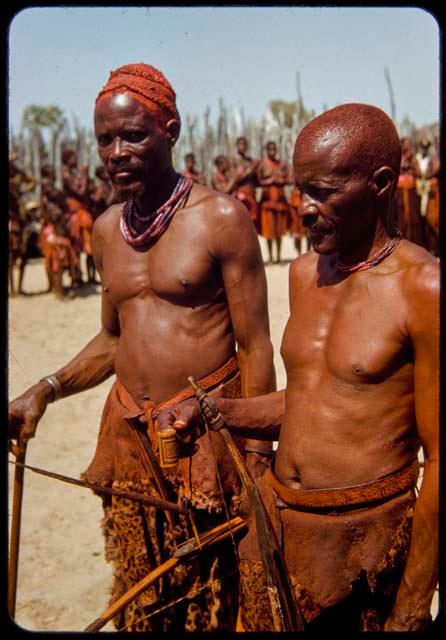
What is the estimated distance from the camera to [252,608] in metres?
2.55

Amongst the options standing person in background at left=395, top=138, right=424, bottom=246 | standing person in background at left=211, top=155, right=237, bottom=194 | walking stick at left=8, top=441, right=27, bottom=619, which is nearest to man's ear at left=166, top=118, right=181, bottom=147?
walking stick at left=8, top=441, right=27, bottom=619

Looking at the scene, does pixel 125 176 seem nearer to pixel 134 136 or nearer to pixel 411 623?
pixel 134 136

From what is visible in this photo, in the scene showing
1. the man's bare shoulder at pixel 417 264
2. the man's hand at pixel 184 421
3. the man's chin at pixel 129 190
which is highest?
the man's chin at pixel 129 190

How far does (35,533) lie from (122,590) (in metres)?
2.15

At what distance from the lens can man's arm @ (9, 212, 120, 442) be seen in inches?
131

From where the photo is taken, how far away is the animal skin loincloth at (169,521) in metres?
3.19

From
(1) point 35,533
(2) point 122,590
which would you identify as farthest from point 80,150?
(2) point 122,590

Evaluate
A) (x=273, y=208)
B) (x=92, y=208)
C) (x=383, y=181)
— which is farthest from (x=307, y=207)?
(x=273, y=208)

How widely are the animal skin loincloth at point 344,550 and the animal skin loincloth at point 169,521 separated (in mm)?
698

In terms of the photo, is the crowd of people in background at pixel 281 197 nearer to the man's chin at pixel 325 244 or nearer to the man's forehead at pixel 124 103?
the man's forehead at pixel 124 103

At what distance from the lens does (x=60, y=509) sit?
5.79 m

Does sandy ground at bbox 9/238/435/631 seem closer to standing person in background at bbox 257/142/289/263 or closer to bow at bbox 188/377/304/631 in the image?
bow at bbox 188/377/304/631

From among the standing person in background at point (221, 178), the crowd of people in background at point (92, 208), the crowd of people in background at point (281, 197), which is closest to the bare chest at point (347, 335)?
the crowd of people in background at point (92, 208)

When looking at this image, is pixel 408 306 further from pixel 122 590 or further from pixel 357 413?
pixel 122 590
